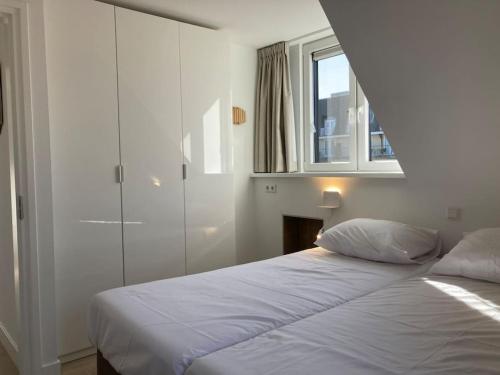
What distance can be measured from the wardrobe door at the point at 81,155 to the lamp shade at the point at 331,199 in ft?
5.14

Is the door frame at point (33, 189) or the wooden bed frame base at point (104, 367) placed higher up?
the door frame at point (33, 189)

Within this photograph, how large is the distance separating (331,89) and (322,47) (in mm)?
373

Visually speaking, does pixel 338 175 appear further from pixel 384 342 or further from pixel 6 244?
pixel 6 244

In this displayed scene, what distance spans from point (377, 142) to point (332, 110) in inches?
21.1

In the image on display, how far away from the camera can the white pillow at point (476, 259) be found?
76.9 inches

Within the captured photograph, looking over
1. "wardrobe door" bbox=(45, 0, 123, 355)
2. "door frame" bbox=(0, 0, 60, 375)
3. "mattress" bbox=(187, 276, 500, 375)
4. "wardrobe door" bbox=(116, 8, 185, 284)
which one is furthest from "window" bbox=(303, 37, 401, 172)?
"door frame" bbox=(0, 0, 60, 375)

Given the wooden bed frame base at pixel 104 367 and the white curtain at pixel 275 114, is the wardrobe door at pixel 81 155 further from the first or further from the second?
the white curtain at pixel 275 114

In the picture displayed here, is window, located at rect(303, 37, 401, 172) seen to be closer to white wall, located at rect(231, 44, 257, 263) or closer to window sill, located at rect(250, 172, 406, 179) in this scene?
window sill, located at rect(250, 172, 406, 179)

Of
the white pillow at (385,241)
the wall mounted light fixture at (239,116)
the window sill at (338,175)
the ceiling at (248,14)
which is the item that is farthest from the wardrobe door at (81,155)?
the white pillow at (385,241)

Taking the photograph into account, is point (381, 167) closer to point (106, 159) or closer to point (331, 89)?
point (331, 89)

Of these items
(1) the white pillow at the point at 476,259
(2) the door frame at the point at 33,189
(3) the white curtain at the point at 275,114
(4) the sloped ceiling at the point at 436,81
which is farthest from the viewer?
(3) the white curtain at the point at 275,114

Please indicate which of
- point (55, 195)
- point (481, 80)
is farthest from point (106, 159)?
point (481, 80)

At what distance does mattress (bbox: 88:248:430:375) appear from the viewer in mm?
1426

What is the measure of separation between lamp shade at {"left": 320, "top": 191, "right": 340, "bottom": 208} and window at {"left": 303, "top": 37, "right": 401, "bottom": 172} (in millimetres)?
297
